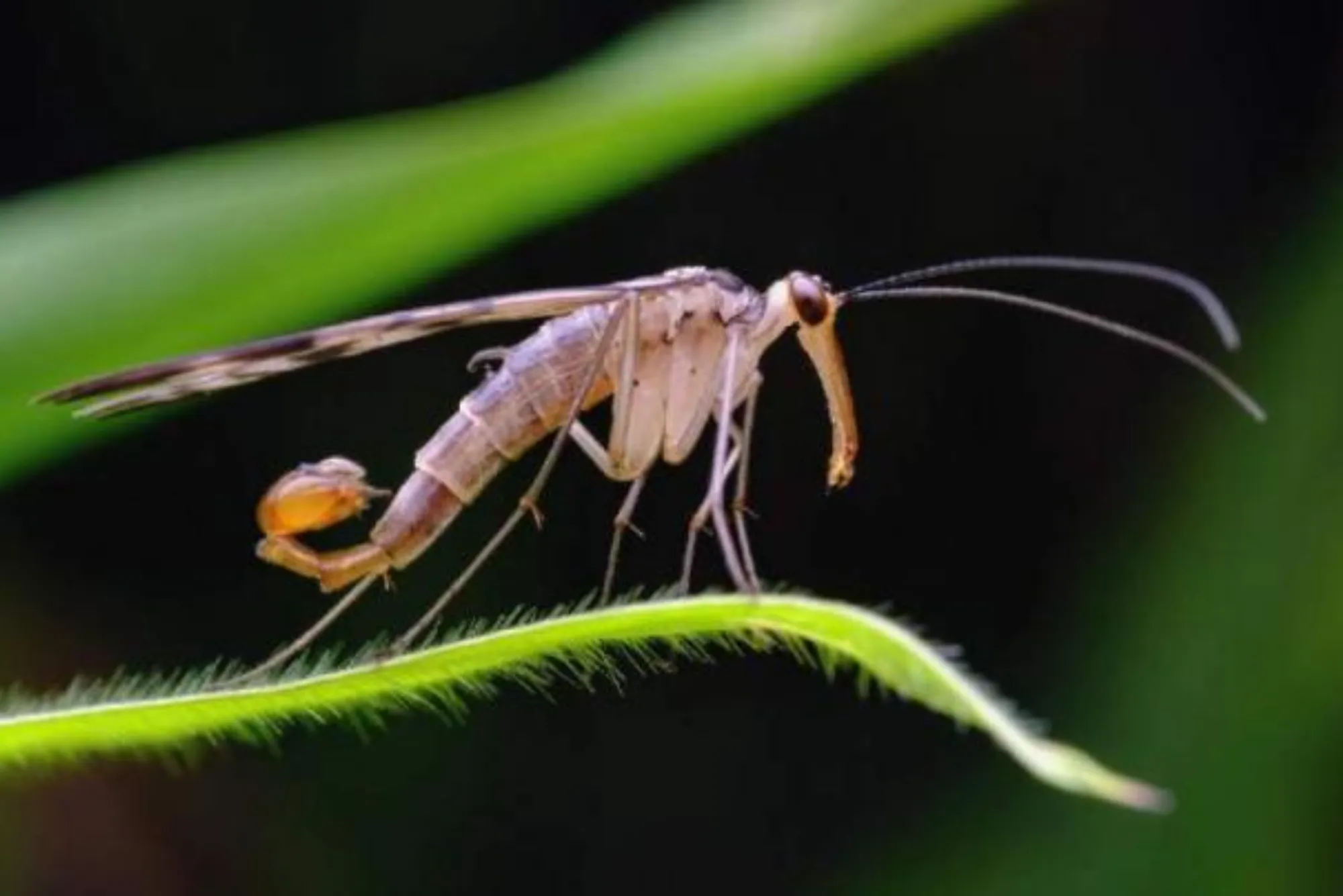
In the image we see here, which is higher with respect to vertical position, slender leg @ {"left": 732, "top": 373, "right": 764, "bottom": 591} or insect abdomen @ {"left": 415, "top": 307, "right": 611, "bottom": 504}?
insect abdomen @ {"left": 415, "top": 307, "right": 611, "bottom": 504}

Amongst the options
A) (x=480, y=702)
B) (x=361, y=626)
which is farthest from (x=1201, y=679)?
(x=361, y=626)

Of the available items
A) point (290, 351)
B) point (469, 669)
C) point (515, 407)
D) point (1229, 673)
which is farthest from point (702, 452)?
Result: point (469, 669)

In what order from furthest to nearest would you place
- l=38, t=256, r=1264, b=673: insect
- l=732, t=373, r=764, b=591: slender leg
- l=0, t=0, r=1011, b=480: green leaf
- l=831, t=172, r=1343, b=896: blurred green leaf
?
l=831, t=172, r=1343, b=896: blurred green leaf
l=0, t=0, r=1011, b=480: green leaf
l=732, t=373, r=764, b=591: slender leg
l=38, t=256, r=1264, b=673: insect

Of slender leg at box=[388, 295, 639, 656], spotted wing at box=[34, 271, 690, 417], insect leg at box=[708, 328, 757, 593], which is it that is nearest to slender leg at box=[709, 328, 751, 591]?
insect leg at box=[708, 328, 757, 593]

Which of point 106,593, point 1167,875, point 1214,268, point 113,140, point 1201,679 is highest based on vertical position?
point 113,140

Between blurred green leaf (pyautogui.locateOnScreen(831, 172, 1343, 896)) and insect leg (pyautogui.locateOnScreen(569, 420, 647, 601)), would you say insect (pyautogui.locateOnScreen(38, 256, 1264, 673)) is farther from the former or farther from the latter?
blurred green leaf (pyautogui.locateOnScreen(831, 172, 1343, 896))

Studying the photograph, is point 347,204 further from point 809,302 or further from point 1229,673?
point 1229,673

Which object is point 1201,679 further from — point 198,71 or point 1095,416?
point 198,71
